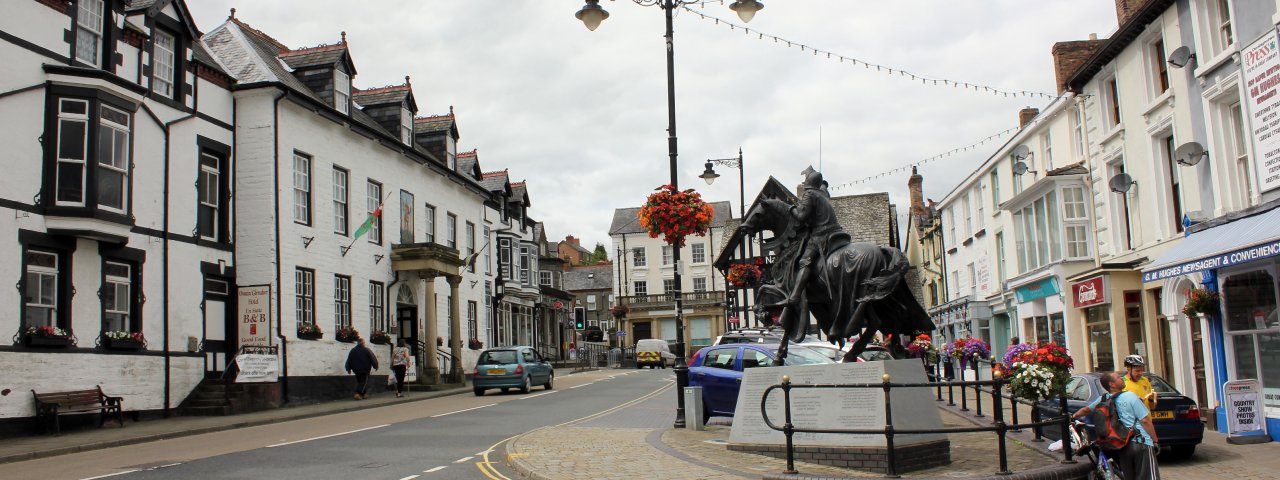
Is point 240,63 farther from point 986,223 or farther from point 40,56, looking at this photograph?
point 986,223

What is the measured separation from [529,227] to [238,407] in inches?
1191

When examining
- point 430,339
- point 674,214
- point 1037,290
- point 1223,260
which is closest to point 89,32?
point 674,214

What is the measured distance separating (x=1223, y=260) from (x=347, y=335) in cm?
2171

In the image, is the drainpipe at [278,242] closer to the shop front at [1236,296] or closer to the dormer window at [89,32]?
the dormer window at [89,32]

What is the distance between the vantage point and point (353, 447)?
13633 mm

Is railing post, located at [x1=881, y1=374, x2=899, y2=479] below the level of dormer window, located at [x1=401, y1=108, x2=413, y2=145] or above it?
below

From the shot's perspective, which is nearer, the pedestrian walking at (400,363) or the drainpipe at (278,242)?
the drainpipe at (278,242)

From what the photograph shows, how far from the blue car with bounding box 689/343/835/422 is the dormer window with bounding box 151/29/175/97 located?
541 inches

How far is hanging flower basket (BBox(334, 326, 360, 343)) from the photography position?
26.7 m

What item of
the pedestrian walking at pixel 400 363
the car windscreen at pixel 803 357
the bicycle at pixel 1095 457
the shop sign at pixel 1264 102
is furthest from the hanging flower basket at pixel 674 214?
the pedestrian walking at pixel 400 363

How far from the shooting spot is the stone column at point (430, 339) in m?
30.8

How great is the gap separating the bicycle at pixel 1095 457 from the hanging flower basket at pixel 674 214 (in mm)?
7355

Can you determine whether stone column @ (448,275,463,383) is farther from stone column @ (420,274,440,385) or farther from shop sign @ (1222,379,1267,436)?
shop sign @ (1222,379,1267,436)

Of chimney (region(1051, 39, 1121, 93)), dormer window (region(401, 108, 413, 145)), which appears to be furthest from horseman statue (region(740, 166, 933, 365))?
dormer window (region(401, 108, 413, 145))
